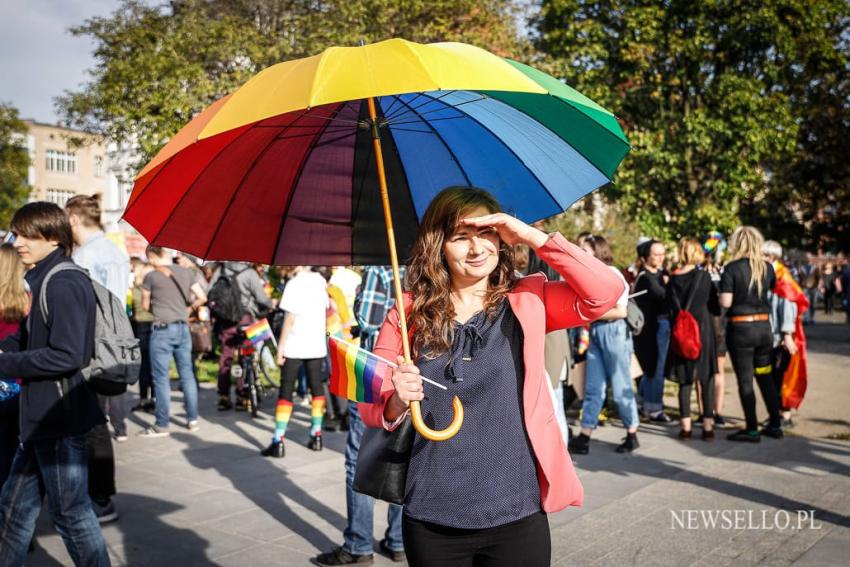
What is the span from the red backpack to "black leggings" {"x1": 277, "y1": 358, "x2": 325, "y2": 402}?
3.64m

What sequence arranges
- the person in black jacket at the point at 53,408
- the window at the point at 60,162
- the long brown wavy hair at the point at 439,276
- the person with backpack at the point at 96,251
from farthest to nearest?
the window at the point at 60,162 < the person with backpack at the point at 96,251 < the person in black jacket at the point at 53,408 < the long brown wavy hair at the point at 439,276

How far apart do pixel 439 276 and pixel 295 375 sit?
565cm

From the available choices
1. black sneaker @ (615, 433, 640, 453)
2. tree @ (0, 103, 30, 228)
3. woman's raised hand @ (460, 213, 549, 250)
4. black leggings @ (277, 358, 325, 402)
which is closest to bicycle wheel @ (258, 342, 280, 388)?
black leggings @ (277, 358, 325, 402)

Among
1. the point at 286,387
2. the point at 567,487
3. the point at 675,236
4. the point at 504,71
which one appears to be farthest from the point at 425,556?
the point at 675,236

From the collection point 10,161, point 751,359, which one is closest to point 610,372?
point 751,359

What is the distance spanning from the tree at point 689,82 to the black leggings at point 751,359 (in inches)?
533

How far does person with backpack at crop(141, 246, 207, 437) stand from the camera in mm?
8845

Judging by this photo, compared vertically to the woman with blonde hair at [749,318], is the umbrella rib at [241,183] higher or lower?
higher

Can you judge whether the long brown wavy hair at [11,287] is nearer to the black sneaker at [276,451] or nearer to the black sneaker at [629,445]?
the black sneaker at [276,451]

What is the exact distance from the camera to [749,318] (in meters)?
8.03

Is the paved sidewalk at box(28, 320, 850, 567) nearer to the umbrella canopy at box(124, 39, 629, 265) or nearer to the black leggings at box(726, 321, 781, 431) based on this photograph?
the black leggings at box(726, 321, 781, 431)

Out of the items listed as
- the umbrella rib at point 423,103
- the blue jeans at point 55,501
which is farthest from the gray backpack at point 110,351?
the umbrella rib at point 423,103

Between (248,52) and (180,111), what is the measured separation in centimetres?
186

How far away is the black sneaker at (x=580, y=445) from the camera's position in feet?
25.1
